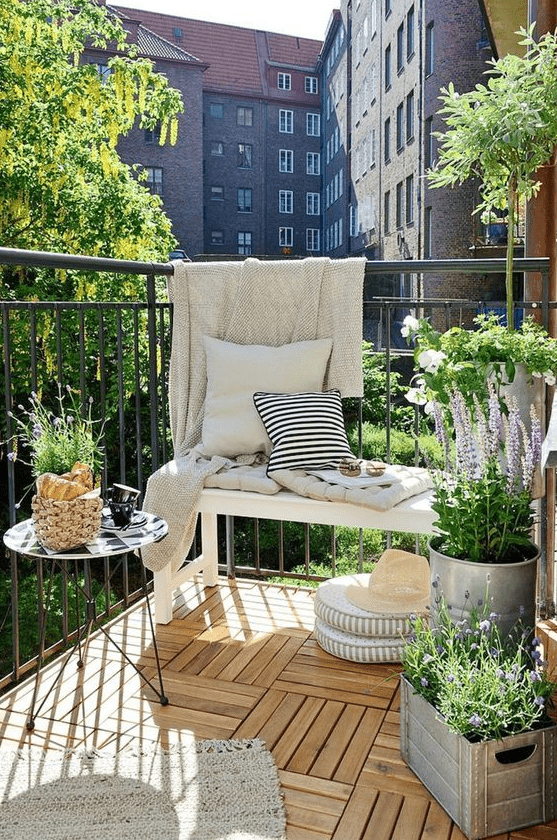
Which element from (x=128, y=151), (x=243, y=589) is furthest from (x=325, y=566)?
(x=128, y=151)

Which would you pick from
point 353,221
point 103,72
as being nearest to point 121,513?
point 103,72

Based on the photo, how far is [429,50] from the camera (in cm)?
1562

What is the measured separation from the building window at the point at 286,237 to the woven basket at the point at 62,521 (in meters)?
29.2

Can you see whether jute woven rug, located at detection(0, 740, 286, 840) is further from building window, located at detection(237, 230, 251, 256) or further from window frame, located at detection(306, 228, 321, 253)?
window frame, located at detection(306, 228, 321, 253)

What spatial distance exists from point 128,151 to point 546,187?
80.7ft

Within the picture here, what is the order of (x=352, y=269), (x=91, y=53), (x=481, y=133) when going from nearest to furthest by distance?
(x=481, y=133) < (x=352, y=269) < (x=91, y=53)

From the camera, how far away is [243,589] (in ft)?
9.57

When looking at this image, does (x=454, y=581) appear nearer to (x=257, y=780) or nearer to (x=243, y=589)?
(x=257, y=780)

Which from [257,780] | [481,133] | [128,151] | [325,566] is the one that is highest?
[128,151]

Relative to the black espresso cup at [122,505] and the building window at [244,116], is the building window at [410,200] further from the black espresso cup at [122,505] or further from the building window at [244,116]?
the black espresso cup at [122,505]

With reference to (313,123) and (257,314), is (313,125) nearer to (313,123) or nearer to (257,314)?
(313,123)

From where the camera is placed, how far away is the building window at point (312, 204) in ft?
101

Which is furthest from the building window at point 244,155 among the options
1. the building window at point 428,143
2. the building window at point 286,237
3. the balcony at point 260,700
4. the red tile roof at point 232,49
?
the balcony at point 260,700

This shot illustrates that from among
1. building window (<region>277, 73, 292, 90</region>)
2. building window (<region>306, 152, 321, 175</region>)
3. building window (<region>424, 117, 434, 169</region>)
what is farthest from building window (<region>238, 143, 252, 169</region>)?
building window (<region>424, 117, 434, 169</region>)
